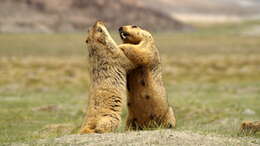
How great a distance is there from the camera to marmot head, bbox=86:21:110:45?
10031 millimetres

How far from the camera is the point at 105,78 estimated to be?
1012 centimetres

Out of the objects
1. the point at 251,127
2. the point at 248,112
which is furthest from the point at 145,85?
the point at 248,112

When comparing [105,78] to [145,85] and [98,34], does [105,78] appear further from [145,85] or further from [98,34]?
[145,85]

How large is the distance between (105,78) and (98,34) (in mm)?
788

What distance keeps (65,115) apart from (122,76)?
975 cm

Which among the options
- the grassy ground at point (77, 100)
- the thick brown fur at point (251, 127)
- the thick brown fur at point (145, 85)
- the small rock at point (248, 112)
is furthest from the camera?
the small rock at point (248, 112)

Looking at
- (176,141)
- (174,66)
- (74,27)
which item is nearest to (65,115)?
(176,141)

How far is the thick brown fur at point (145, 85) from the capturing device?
10609 mm

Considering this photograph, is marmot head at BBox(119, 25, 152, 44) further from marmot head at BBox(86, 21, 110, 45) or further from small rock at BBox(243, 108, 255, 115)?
small rock at BBox(243, 108, 255, 115)

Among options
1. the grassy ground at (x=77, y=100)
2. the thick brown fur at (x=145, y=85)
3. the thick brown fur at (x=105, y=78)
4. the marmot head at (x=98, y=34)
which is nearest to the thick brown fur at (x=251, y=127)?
the grassy ground at (x=77, y=100)

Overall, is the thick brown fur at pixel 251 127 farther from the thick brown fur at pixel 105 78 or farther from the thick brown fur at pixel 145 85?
the thick brown fur at pixel 105 78

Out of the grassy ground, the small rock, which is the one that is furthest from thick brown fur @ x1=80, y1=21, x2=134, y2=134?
the small rock

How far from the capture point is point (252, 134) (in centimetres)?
1158

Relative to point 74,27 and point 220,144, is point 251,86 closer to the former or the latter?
point 220,144
